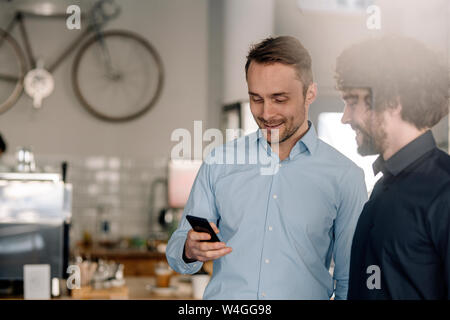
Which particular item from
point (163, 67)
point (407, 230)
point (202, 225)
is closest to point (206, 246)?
point (202, 225)

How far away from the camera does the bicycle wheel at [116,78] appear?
1255 mm

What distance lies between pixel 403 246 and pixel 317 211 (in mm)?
169

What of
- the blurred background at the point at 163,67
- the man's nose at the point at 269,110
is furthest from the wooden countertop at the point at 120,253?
the man's nose at the point at 269,110

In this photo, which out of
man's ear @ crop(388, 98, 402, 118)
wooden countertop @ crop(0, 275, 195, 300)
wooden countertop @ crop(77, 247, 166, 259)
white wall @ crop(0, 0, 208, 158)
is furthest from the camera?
wooden countertop @ crop(77, 247, 166, 259)

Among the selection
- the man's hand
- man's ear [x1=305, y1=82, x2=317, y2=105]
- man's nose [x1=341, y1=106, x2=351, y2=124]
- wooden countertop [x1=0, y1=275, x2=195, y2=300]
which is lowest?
wooden countertop [x1=0, y1=275, x2=195, y2=300]

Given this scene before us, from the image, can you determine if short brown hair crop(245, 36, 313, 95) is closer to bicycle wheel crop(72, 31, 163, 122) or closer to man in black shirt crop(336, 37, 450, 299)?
man in black shirt crop(336, 37, 450, 299)

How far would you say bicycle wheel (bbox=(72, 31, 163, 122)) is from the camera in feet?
4.12

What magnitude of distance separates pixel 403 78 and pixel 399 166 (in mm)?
142

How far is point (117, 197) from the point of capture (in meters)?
2.50

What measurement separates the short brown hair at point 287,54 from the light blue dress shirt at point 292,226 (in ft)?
0.34

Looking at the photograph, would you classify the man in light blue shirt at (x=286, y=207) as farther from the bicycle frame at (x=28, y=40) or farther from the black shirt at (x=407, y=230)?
the bicycle frame at (x=28, y=40)

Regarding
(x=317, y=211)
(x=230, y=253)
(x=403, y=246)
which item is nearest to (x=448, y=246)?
(x=403, y=246)

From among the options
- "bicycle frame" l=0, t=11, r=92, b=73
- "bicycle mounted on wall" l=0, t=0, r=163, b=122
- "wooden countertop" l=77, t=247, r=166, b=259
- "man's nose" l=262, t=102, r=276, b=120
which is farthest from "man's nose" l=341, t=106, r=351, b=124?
"wooden countertop" l=77, t=247, r=166, b=259

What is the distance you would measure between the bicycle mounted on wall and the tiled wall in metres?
1.01
